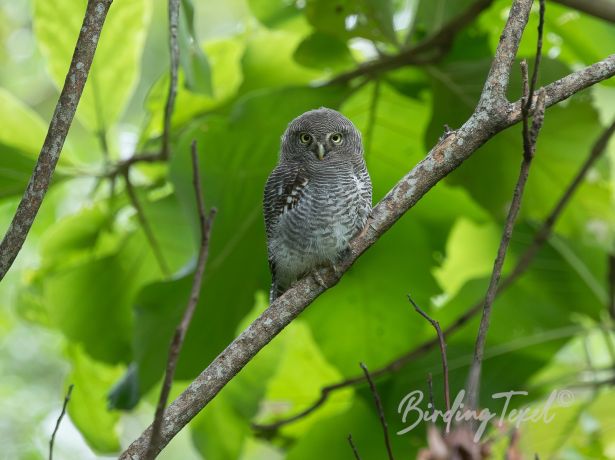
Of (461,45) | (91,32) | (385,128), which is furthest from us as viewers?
(461,45)

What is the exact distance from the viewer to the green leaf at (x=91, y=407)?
3.86 meters

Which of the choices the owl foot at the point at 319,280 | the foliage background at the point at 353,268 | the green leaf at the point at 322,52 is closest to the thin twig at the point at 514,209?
the owl foot at the point at 319,280

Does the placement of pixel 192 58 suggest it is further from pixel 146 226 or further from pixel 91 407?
pixel 91 407

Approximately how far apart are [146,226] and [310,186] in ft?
3.73

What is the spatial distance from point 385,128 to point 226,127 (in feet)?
2.27

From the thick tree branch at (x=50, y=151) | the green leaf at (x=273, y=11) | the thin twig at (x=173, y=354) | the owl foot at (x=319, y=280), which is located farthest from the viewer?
the green leaf at (x=273, y=11)

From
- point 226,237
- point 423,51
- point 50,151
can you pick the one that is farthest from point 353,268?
point 50,151

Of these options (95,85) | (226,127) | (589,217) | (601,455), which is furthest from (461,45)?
(601,455)

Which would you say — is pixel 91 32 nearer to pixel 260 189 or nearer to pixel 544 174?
pixel 260 189

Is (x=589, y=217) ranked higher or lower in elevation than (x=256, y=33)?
lower

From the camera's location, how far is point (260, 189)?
10.6 feet

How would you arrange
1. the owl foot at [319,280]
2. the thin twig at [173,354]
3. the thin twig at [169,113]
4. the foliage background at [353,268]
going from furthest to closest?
the foliage background at [353,268] < the thin twig at [169,113] < the owl foot at [319,280] < the thin twig at [173,354]

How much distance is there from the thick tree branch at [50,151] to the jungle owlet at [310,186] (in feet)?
2.90

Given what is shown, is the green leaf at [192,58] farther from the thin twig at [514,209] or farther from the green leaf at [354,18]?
the thin twig at [514,209]
